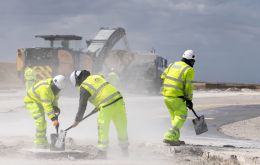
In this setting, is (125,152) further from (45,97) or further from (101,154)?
(45,97)

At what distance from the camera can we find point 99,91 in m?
10.0

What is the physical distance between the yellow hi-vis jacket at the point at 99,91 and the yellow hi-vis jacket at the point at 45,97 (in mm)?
1065

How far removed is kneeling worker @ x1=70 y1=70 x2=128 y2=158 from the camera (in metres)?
9.91

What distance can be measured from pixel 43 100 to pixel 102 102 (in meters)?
1.44

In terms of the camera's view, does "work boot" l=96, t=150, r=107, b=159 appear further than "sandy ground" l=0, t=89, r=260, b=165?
Yes

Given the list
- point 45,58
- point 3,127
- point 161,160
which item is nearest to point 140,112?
point 3,127

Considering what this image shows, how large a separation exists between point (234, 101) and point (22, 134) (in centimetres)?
1780

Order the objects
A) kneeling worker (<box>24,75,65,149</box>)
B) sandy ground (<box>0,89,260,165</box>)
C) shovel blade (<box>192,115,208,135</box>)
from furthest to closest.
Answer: shovel blade (<box>192,115,208,135</box>) → kneeling worker (<box>24,75,65,149</box>) → sandy ground (<box>0,89,260,165</box>)

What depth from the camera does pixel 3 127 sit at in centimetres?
1627

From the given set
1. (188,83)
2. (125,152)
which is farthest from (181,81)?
(125,152)

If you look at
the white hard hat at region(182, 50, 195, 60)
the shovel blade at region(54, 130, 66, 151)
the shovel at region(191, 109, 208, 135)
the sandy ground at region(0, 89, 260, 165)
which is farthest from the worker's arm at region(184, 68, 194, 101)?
the shovel blade at region(54, 130, 66, 151)

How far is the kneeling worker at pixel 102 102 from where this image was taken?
9.91 meters

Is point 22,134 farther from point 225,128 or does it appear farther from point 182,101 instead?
point 225,128

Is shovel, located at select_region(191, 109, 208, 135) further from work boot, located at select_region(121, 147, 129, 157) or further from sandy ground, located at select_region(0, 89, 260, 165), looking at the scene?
work boot, located at select_region(121, 147, 129, 157)
